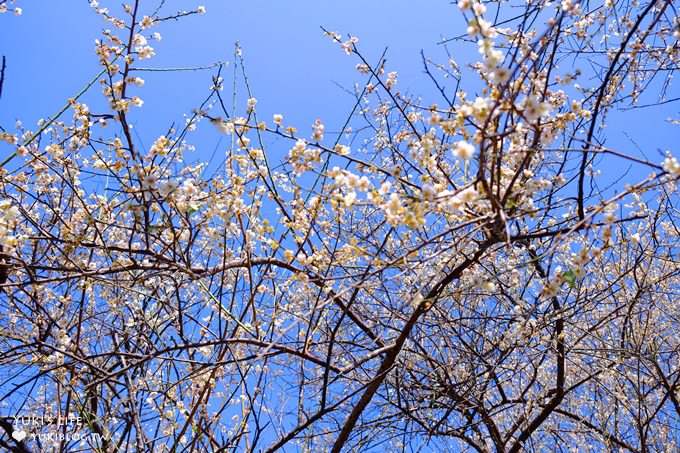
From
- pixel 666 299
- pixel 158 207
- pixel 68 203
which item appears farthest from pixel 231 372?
pixel 666 299

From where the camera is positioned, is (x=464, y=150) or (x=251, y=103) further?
(x=251, y=103)

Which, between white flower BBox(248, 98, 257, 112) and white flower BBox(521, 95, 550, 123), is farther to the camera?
white flower BBox(248, 98, 257, 112)

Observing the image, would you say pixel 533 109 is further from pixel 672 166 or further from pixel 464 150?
pixel 672 166

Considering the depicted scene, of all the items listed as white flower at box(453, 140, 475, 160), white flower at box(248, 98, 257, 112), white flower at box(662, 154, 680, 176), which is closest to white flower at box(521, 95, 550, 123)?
white flower at box(453, 140, 475, 160)

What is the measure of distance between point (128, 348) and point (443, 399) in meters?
2.69

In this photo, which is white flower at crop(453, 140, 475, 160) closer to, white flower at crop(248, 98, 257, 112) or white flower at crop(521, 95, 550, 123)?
white flower at crop(521, 95, 550, 123)

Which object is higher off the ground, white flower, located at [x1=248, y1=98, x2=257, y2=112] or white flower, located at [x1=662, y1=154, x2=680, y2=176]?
white flower, located at [x1=248, y1=98, x2=257, y2=112]

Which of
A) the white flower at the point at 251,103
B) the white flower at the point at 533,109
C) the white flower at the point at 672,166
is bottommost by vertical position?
the white flower at the point at 672,166

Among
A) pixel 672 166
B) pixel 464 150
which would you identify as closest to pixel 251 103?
pixel 464 150

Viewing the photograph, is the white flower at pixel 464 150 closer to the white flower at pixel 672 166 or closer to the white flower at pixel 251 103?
the white flower at pixel 672 166

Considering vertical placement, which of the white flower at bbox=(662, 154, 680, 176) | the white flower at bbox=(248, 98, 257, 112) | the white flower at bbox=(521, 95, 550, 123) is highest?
the white flower at bbox=(248, 98, 257, 112)

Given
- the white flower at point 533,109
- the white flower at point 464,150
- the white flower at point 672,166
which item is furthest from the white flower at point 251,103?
the white flower at point 672,166

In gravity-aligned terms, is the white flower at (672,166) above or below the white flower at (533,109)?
below

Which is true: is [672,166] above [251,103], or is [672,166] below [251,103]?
below
